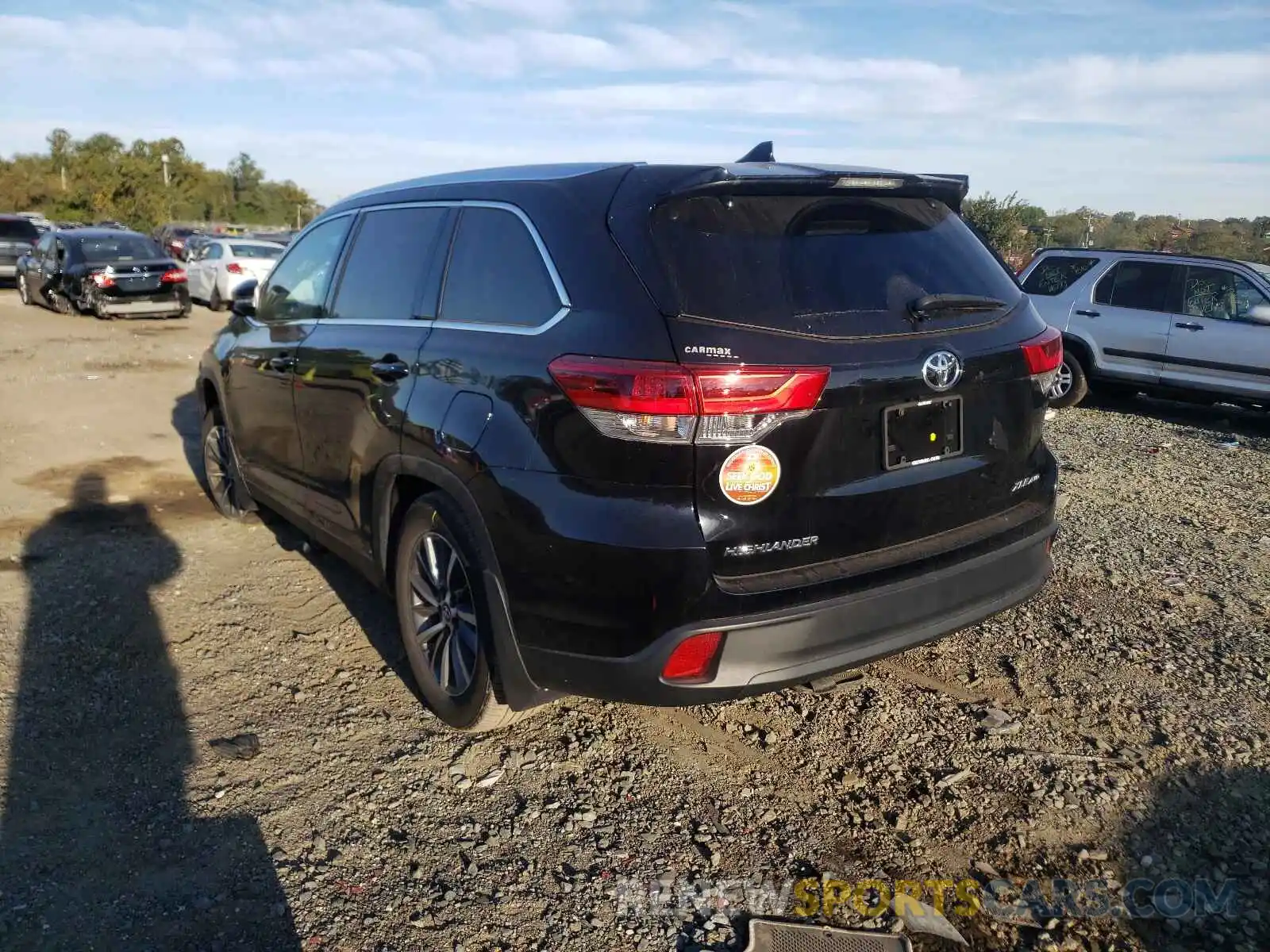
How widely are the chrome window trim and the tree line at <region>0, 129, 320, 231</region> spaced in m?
64.7

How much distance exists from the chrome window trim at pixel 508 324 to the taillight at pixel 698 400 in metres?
0.33

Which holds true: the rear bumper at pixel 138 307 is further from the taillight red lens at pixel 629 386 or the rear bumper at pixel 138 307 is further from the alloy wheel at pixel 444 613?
the taillight red lens at pixel 629 386

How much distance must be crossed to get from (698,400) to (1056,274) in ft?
31.6

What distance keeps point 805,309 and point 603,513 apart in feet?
2.63

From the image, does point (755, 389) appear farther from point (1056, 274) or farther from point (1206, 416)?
point (1206, 416)

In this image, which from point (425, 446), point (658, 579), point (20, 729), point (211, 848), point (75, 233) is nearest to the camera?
point (658, 579)

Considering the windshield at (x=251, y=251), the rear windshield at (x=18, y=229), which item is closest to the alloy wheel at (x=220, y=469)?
→ the windshield at (x=251, y=251)

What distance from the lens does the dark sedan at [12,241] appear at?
23406mm

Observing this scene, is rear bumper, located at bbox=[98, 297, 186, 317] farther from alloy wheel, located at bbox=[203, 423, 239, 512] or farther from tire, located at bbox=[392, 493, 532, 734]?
tire, located at bbox=[392, 493, 532, 734]

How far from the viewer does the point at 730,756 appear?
133 inches

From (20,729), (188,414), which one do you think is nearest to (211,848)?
(20,729)

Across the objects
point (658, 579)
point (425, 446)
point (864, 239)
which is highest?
point (864, 239)

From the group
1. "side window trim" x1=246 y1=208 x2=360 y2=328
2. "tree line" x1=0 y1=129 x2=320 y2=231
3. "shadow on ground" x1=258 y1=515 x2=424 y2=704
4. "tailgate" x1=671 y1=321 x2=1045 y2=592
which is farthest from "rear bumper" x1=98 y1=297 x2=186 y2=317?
"tree line" x1=0 y1=129 x2=320 y2=231

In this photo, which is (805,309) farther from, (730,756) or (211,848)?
(211,848)
